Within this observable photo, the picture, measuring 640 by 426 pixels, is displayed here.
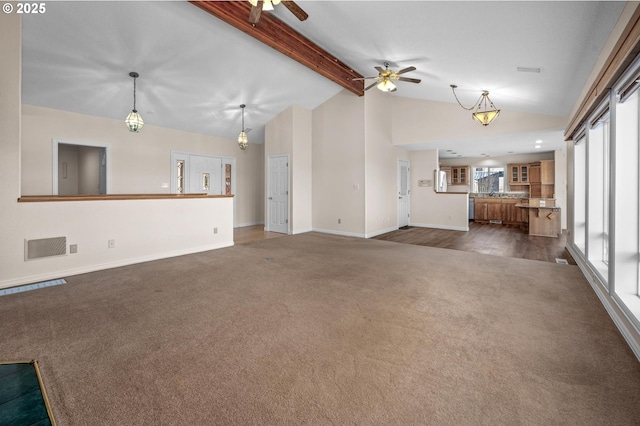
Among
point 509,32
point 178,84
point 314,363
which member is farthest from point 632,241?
point 178,84

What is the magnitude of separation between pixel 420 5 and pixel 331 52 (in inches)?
107

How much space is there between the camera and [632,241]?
105 inches

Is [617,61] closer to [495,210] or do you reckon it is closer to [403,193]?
[403,193]

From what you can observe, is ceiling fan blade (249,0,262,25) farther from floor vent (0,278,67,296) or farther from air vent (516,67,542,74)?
floor vent (0,278,67,296)

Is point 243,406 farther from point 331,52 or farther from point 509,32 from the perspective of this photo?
point 331,52

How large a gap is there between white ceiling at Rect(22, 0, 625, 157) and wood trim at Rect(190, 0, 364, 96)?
0.59 ft

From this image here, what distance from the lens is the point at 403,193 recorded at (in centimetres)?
891

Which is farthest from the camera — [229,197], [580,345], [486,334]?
[229,197]

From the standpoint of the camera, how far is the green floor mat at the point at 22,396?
149 centimetres

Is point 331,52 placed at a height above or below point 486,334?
above

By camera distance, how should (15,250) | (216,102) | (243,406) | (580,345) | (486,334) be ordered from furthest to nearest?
(216,102), (15,250), (486,334), (580,345), (243,406)

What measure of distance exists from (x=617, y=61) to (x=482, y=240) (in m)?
4.94

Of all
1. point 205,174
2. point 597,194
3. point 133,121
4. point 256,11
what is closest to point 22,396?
point 256,11
